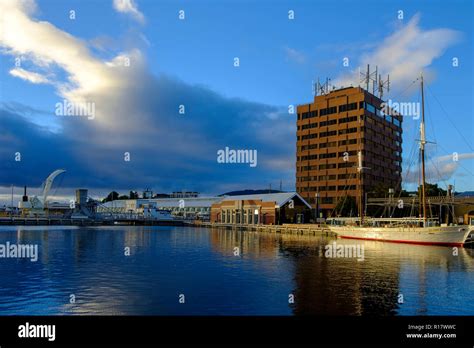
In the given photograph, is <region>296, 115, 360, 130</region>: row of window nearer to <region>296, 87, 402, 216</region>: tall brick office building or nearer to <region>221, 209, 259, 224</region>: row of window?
<region>296, 87, 402, 216</region>: tall brick office building

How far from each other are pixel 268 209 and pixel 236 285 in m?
104

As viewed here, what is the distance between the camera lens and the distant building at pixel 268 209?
442 ft

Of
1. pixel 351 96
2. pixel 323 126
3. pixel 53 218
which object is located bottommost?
pixel 53 218

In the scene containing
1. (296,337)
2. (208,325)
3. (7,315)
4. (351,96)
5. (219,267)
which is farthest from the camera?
(351,96)

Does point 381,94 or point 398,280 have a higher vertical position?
point 381,94

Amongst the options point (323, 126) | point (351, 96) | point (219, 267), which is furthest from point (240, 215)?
point (219, 267)

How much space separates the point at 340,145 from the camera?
15712cm

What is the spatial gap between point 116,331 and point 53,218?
533 ft

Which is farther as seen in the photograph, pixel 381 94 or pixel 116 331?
pixel 381 94

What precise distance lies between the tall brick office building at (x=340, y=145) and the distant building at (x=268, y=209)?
1929 cm

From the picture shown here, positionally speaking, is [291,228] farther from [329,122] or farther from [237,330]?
[237,330]

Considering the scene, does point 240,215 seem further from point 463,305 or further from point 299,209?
point 463,305

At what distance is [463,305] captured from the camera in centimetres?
2802

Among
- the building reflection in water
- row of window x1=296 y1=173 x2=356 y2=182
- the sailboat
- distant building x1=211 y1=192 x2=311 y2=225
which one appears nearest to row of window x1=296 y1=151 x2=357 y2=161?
row of window x1=296 y1=173 x2=356 y2=182
